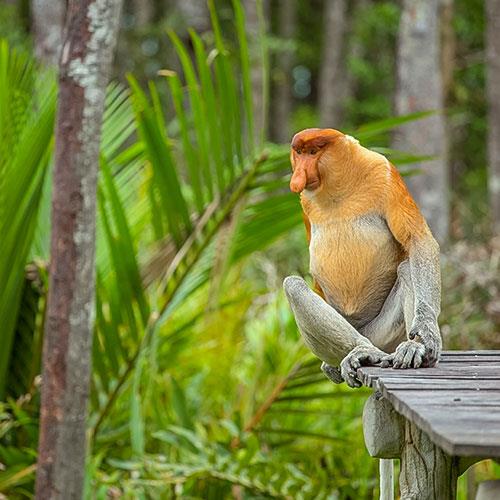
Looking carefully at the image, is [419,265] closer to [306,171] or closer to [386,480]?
[306,171]

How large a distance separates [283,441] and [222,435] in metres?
0.31

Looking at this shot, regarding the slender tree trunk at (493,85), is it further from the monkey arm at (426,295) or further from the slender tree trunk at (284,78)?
the slender tree trunk at (284,78)

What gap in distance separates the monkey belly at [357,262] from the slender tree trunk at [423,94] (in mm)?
6131

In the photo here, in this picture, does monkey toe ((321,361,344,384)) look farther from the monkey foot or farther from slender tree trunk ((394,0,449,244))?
slender tree trunk ((394,0,449,244))

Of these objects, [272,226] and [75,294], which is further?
[272,226]

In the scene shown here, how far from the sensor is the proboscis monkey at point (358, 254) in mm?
2641

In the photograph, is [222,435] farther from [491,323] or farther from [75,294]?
[491,323]

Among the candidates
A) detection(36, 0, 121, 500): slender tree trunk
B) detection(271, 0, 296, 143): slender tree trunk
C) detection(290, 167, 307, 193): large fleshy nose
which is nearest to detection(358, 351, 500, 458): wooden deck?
detection(290, 167, 307, 193): large fleshy nose

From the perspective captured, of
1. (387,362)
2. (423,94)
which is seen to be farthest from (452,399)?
(423,94)

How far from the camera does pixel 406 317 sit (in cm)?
270

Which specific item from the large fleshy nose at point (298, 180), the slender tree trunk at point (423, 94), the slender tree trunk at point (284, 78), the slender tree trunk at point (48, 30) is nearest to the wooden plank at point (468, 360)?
the large fleshy nose at point (298, 180)

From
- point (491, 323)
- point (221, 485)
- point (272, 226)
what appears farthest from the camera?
point (491, 323)

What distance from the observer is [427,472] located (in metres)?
2.43

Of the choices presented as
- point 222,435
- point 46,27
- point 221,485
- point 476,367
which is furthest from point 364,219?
point 46,27
